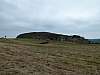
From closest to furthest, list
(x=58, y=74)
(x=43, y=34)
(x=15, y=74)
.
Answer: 1. (x=15, y=74)
2. (x=58, y=74)
3. (x=43, y=34)

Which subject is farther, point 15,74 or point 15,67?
point 15,67

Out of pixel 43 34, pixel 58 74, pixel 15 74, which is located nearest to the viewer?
pixel 15 74

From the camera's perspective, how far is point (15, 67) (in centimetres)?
2266

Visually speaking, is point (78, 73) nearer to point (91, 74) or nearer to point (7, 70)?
point (91, 74)

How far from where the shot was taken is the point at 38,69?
22.5m

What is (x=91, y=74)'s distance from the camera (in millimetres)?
22469

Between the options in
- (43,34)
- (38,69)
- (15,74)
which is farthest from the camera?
(43,34)

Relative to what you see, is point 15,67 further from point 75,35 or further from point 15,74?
point 75,35

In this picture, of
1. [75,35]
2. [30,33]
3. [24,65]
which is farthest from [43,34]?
[24,65]

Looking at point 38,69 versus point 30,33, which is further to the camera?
point 30,33

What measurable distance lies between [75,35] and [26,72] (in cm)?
17636

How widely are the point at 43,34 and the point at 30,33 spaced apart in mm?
12851

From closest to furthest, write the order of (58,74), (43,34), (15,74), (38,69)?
(15,74) < (58,74) < (38,69) < (43,34)

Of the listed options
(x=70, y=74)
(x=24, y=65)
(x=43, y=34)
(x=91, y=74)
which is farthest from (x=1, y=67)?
(x=43, y=34)
